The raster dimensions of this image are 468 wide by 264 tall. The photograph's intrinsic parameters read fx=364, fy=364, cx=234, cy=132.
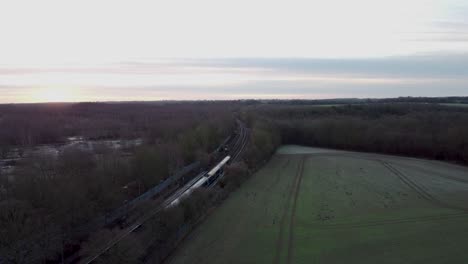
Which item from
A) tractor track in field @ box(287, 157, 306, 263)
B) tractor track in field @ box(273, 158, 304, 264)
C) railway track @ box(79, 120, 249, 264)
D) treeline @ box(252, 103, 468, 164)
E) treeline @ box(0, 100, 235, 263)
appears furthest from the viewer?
treeline @ box(252, 103, 468, 164)

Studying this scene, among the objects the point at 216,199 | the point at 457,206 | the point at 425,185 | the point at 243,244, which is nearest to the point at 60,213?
the point at 243,244

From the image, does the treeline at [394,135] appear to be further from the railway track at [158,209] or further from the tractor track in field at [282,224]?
the tractor track in field at [282,224]

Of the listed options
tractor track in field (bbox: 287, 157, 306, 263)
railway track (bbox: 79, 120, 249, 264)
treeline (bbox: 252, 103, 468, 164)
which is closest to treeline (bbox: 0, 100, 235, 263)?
railway track (bbox: 79, 120, 249, 264)

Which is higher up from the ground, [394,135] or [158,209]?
[394,135]

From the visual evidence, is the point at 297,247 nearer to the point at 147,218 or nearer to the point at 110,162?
the point at 147,218

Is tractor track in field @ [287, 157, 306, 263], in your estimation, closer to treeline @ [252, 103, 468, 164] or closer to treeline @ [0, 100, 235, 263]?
treeline @ [0, 100, 235, 263]

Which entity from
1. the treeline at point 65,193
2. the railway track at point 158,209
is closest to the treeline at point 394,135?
the railway track at point 158,209

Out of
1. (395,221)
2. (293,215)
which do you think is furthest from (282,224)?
(395,221)

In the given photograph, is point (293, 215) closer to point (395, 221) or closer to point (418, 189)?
point (395, 221)
